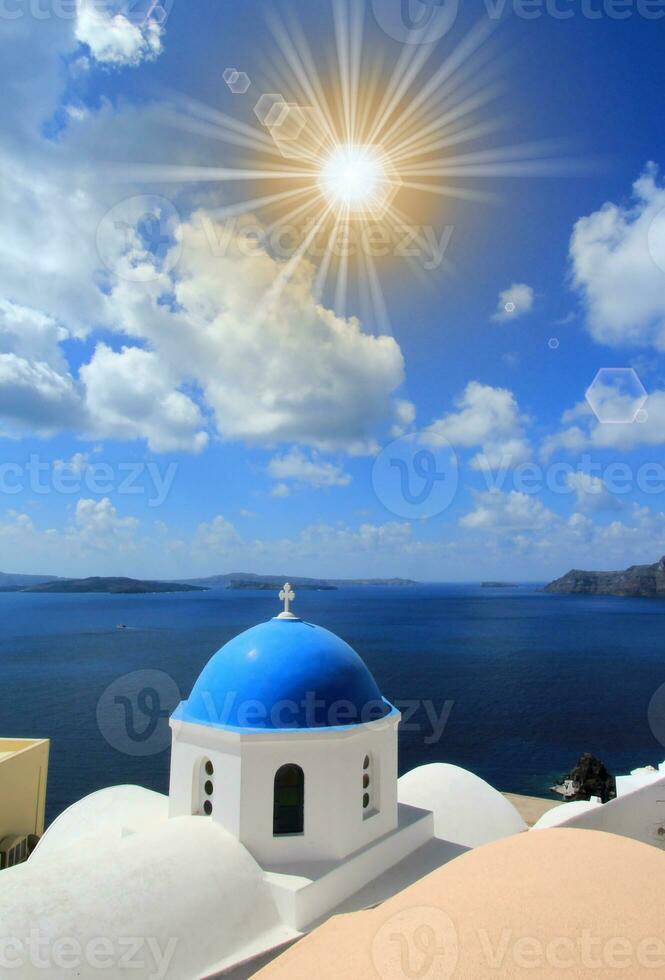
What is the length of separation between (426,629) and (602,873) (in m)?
97.5

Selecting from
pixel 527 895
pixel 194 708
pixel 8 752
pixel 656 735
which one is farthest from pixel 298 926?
pixel 656 735

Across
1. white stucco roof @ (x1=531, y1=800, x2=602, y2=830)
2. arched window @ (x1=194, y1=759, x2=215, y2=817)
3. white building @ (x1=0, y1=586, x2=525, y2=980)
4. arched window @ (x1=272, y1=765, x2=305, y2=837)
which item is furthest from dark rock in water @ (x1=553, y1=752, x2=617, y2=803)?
arched window @ (x1=194, y1=759, x2=215, y2=817)

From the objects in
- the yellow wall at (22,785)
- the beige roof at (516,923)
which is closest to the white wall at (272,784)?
the beige roof at (516,923)

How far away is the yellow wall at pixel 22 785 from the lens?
1353cm

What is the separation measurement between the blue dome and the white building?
0.02 meters

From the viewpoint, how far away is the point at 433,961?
165 inches

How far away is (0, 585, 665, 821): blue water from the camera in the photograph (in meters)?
35.2

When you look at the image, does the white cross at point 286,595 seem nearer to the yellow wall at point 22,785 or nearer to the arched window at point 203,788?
the arched window at point 203,788

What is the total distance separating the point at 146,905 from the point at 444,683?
52.5 metres

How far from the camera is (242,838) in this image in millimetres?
8102

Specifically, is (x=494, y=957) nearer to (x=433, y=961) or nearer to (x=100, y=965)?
(x=433, y=961)

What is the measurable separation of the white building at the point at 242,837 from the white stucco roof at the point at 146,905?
14 millimetres

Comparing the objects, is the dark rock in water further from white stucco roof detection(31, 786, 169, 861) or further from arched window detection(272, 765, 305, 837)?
arched window detection(272, 765, 305, 837)

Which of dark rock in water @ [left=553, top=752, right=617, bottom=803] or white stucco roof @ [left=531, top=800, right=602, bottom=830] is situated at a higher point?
white stucco roof @ [left=531, top=800, right=602, bottom=830]
